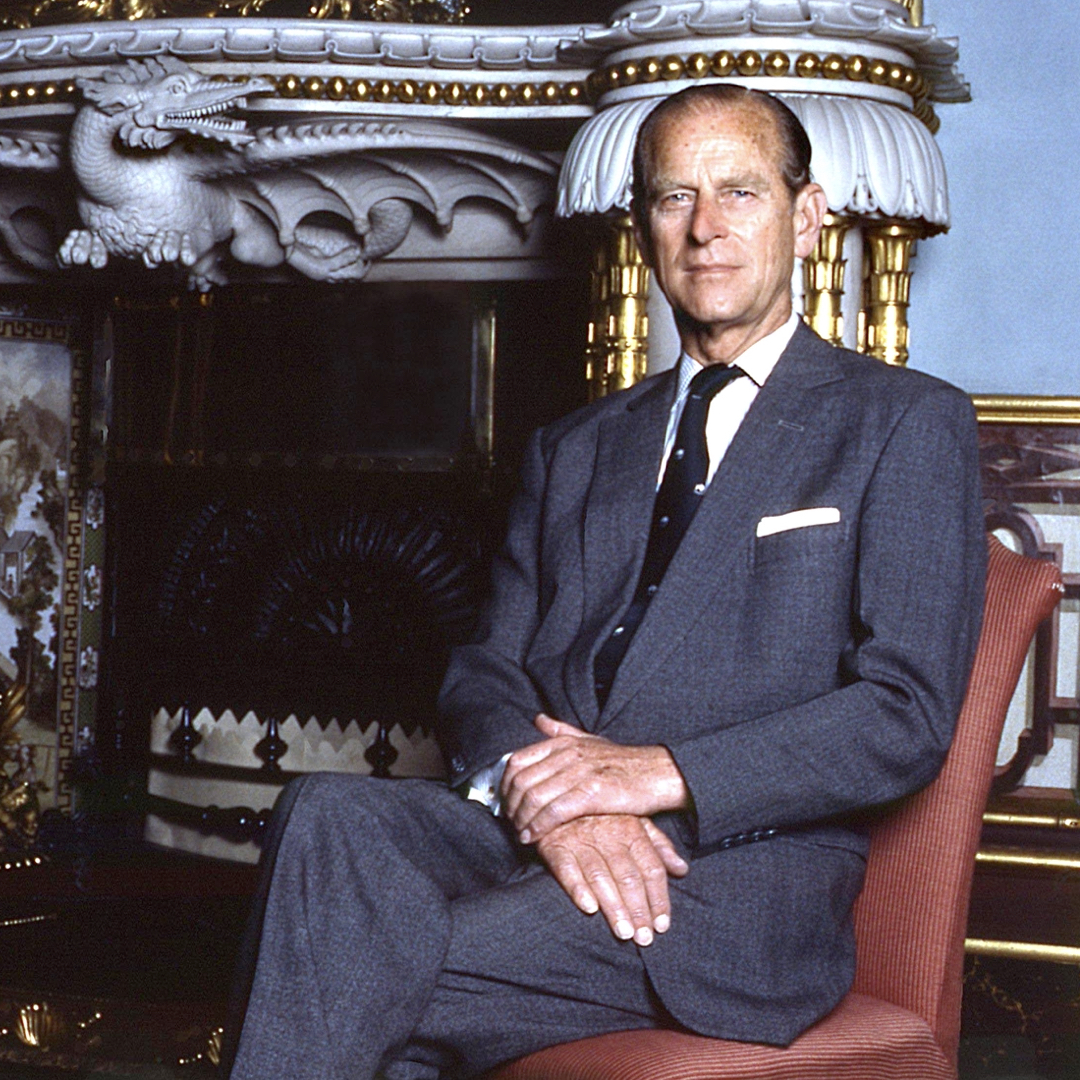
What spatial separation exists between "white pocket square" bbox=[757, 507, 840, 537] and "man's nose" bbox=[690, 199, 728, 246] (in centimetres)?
28

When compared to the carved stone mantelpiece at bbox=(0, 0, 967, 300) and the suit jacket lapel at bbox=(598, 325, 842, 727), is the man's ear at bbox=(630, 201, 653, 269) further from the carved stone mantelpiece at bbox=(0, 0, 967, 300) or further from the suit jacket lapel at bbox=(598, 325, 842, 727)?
the carved stone mantelpiece at bbox=(0, 0, 967, 300)

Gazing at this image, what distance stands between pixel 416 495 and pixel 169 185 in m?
0.70

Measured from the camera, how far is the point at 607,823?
55.0 inches

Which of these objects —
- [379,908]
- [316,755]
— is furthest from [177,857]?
[379,908]

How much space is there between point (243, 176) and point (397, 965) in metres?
1.48

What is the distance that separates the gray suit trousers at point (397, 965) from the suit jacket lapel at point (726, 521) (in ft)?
0.73

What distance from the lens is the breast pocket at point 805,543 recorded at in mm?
1463

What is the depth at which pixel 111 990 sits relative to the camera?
2467 millimetres

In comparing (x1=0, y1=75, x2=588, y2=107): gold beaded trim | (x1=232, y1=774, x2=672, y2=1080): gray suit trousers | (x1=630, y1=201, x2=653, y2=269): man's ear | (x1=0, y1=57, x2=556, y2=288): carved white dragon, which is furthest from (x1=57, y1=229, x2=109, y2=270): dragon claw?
(x1=232, y1=774, x2=672, y2=1080): gray suit trousers

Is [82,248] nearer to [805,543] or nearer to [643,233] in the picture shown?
[643,233]

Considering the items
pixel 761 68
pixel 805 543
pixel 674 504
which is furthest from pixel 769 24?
pixel 805 543

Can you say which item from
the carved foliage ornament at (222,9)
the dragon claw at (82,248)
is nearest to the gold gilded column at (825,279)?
the carved foliage ornament at (222,9)

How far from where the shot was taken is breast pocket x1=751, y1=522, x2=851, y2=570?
1463mm

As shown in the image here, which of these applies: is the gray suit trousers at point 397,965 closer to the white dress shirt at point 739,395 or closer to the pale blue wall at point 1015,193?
the white dress shirt at point 739,395
